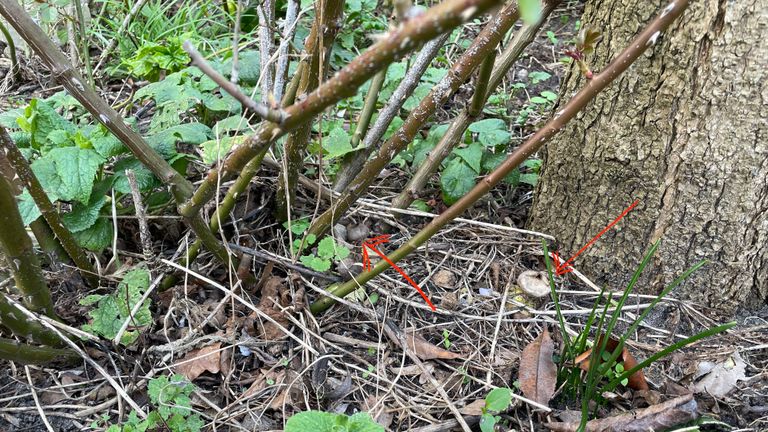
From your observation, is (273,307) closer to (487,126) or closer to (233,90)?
(487,126)

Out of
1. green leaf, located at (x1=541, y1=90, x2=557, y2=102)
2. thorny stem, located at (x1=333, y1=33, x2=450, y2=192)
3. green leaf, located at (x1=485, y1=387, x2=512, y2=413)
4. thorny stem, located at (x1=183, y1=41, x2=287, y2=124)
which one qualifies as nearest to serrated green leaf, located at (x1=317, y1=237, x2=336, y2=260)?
thorny stem, located at (x1=333, y1=33, x2=450, y2=192)

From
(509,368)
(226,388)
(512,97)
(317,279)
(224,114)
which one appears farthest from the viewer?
(512,97)

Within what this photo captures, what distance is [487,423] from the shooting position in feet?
5.07

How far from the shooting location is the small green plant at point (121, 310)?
1.60 meters

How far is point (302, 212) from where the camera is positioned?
2025 mm

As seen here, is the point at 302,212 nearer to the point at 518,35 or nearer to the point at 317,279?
the point at 317,279

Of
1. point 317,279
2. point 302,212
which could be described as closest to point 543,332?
point 317,279

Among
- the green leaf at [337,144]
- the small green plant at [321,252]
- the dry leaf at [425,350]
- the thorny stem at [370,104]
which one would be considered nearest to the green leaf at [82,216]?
the small green plant at [321,252]

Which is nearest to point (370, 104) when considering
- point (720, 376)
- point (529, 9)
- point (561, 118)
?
point (561, 118)

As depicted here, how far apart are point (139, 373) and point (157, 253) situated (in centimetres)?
41

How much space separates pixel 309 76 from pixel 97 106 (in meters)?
0.50

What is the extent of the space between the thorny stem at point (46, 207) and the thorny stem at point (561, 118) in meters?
0.71

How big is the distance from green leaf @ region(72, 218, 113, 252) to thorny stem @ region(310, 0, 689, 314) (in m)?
0.67

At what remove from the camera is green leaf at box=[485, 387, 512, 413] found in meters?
1.53
